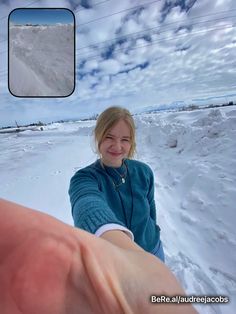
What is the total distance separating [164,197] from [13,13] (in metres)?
2.82

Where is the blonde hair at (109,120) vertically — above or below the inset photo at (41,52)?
below

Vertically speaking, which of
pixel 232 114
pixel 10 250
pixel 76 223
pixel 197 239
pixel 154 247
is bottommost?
pixel 197 239

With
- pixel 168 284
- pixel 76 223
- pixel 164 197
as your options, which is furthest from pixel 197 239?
pixel 168 284

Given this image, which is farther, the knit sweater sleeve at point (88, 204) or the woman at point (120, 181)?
the woman at point (120, 181)

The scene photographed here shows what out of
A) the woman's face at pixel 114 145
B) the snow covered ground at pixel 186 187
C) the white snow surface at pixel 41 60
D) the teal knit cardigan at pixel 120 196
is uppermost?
the white snow surface at pixel 41 60

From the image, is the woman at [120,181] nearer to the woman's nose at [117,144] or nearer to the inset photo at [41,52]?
the woman's nose at [117,144]

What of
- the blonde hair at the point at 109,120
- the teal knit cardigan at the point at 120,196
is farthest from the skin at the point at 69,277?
the blonde hair at the point at 109,120

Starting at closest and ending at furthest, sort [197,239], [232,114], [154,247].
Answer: [154,247] → [197,239] → [232,114]

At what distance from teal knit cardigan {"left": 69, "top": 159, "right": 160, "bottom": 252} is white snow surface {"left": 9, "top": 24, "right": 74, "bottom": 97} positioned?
38 centimetres

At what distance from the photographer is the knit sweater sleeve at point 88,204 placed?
2.47 feet

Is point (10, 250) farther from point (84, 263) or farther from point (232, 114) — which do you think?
point (232, 114)

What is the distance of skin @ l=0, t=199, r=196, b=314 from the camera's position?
43 centimetres

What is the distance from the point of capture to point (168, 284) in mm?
469

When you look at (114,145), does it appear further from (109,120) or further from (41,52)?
(41,52)
